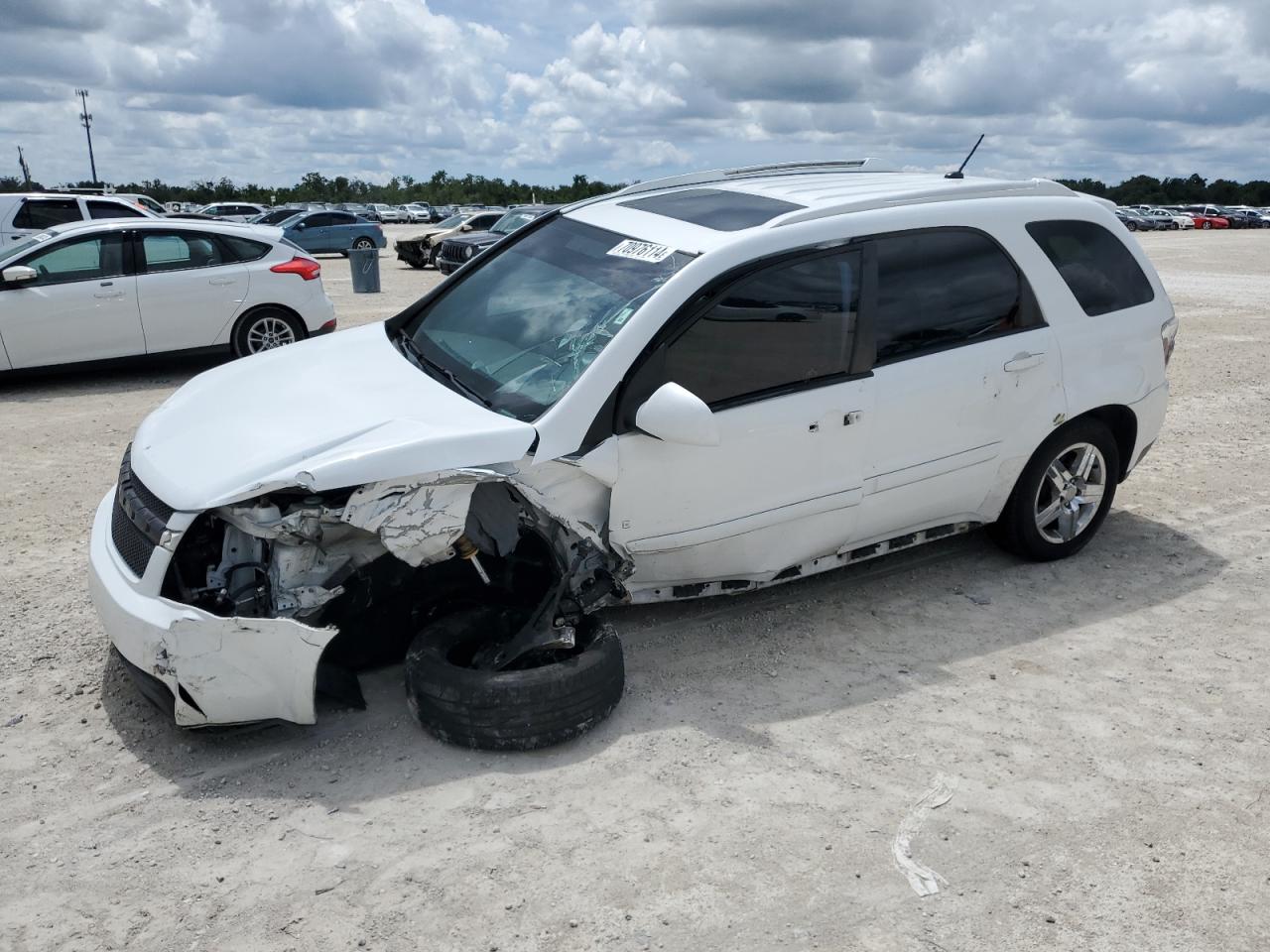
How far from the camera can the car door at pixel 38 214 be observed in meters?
15.5

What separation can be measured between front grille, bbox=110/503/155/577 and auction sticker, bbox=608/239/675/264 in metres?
2.15

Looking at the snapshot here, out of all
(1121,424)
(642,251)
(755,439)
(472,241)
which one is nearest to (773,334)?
(755,439)

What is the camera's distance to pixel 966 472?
4.86 m

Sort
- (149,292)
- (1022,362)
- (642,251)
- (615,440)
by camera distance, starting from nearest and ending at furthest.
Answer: (615,440) < (642,251) < (1022,362) < (149,292)

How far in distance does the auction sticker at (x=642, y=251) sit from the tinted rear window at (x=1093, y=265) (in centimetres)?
191

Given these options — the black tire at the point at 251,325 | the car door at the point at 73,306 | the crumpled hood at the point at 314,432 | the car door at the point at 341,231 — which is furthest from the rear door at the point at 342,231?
the crumpled hood at the point at 314,432

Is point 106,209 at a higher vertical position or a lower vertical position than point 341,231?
higher

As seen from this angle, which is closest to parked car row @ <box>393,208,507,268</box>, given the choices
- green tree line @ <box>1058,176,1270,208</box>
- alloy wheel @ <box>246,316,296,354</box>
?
alloy wheel @ <box>246,316,296,354</box>

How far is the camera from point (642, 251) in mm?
4438

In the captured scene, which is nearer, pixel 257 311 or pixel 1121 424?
pixel 1121 424

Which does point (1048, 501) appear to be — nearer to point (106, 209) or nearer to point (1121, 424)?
point (1121, 424)

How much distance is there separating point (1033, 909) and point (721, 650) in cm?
173

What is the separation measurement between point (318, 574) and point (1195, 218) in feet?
221

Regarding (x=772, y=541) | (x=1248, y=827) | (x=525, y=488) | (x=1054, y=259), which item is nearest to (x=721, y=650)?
(x=772, y=541)
